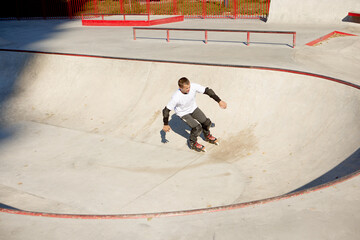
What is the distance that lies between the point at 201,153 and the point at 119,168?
1.82 meters

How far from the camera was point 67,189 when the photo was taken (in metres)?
7.32

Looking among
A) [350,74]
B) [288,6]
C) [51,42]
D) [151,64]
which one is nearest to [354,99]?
[350,74]

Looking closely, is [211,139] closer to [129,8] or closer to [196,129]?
[196,129]

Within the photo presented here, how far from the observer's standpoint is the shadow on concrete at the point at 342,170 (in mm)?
5457

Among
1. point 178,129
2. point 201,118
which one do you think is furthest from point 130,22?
point 201,118

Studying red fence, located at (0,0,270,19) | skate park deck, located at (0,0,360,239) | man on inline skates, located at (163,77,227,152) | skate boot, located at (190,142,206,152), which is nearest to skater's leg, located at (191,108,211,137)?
man on inline skates, located at (163,77,227,152)

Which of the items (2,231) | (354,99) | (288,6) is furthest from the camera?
(288,6)

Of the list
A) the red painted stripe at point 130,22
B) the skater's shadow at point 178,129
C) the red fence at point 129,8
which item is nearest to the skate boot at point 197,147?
the skater's shadow at point 178,129

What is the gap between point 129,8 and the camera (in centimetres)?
2977

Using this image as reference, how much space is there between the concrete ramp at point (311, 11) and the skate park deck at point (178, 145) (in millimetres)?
4426

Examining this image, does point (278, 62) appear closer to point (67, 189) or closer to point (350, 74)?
point (350, 74)

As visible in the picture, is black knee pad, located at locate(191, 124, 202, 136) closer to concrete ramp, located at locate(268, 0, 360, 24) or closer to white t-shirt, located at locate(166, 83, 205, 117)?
white t-shirt, located at locate(166, 83, 205, 117)

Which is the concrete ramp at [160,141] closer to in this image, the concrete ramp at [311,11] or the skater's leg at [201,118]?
the skater's leg at [201,118]

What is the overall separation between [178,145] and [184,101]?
1.71 metres
